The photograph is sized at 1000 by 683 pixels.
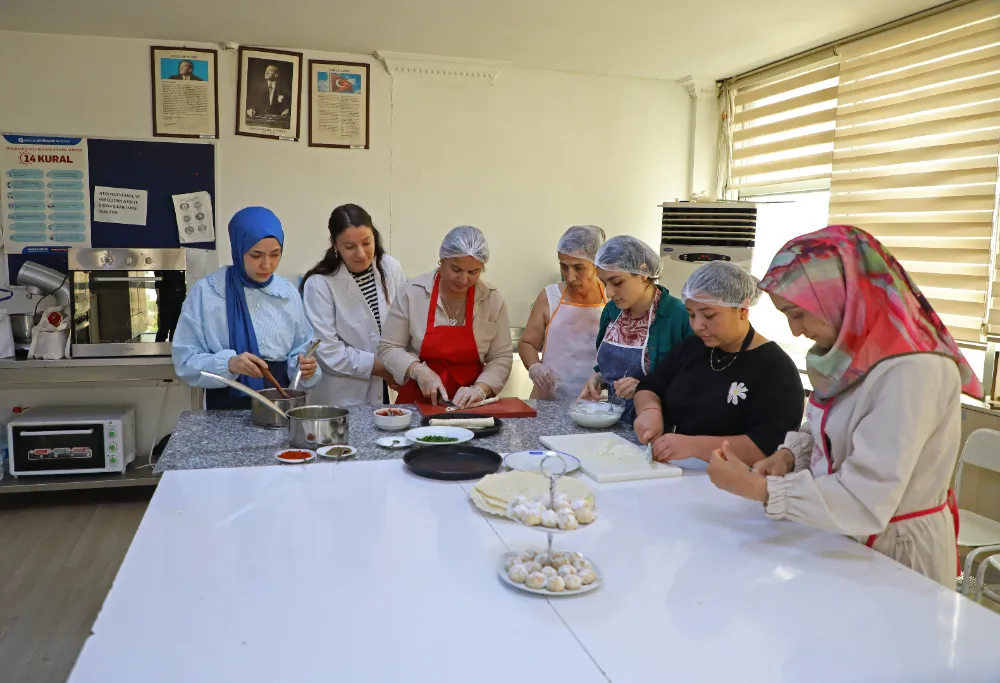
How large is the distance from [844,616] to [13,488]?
4.11 metres

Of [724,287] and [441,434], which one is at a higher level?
[724,287]

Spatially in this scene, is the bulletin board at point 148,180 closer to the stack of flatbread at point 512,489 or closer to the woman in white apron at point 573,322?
the woman in white apron at point 573,322

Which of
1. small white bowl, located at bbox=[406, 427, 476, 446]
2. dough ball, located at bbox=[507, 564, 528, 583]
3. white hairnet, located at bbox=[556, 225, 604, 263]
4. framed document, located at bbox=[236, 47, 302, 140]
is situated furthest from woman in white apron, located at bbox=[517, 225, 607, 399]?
framed document, located at bbox=[236, 47, 302, 140]

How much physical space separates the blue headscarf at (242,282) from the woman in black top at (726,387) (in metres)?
1.31

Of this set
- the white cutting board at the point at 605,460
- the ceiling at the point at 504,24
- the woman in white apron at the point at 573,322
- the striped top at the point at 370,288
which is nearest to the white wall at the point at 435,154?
the ceiling at the point at 504,24

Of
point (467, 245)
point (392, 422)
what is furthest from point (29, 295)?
point (392, 422)

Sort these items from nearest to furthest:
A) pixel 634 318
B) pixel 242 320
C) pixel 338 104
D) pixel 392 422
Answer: pixel 392 422 → pixel 242 320 → pixel 634 318 → pixel 338 104

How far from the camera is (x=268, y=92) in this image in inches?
164

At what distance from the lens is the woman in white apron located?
111 inches

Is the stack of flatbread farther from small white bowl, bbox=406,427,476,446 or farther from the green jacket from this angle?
the green jacket

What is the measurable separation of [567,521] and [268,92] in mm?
3575

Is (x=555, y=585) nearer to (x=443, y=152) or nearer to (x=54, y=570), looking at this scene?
(x=54, y=570)

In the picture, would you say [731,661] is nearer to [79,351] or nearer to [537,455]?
[537,455]

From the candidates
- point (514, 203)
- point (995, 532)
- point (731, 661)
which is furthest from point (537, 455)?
point (514, 203)
